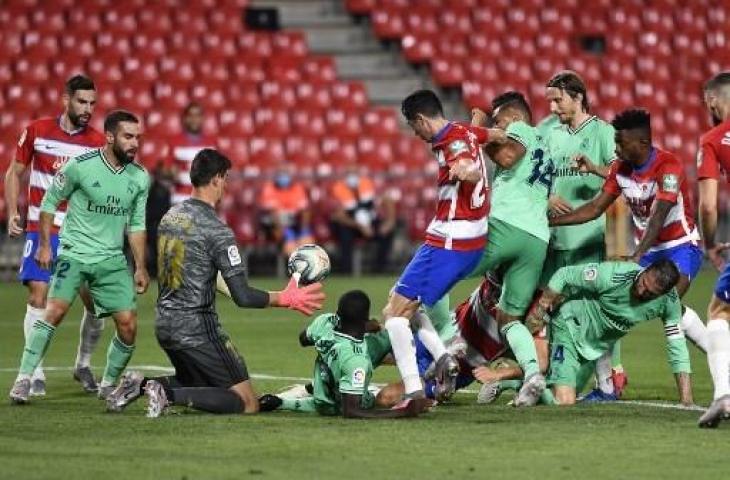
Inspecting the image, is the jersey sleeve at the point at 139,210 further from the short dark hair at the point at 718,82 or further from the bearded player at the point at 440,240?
the short dark hair at the point at 718,82

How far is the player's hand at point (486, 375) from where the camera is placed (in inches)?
420

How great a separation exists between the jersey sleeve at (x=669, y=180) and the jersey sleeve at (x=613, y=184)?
1.24 feet

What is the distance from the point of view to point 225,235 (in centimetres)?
991

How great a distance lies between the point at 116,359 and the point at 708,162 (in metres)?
4.24

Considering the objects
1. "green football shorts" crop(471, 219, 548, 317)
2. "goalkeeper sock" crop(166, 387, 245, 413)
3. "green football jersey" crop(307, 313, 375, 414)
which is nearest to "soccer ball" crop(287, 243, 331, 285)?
"green football jersey" crop(307, 313, 375, 414)

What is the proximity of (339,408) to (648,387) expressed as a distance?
3013 mm

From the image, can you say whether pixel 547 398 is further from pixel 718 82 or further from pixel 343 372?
pixel 718 82

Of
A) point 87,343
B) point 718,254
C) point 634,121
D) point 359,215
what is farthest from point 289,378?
point 359,215

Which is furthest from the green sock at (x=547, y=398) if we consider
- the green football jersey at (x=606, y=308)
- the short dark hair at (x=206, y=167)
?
the short dark hair at (x=206, y=167)

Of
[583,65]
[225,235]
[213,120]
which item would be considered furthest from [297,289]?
[583,65]

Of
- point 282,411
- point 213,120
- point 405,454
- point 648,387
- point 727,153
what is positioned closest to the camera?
point 405,454

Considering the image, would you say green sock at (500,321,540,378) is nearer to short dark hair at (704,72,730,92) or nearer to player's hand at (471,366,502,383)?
player's hand at (471,366,502,383)

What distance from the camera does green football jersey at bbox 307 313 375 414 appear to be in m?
9.69

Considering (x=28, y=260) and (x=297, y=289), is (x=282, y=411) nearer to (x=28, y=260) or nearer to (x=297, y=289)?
(x=297, y=289)
